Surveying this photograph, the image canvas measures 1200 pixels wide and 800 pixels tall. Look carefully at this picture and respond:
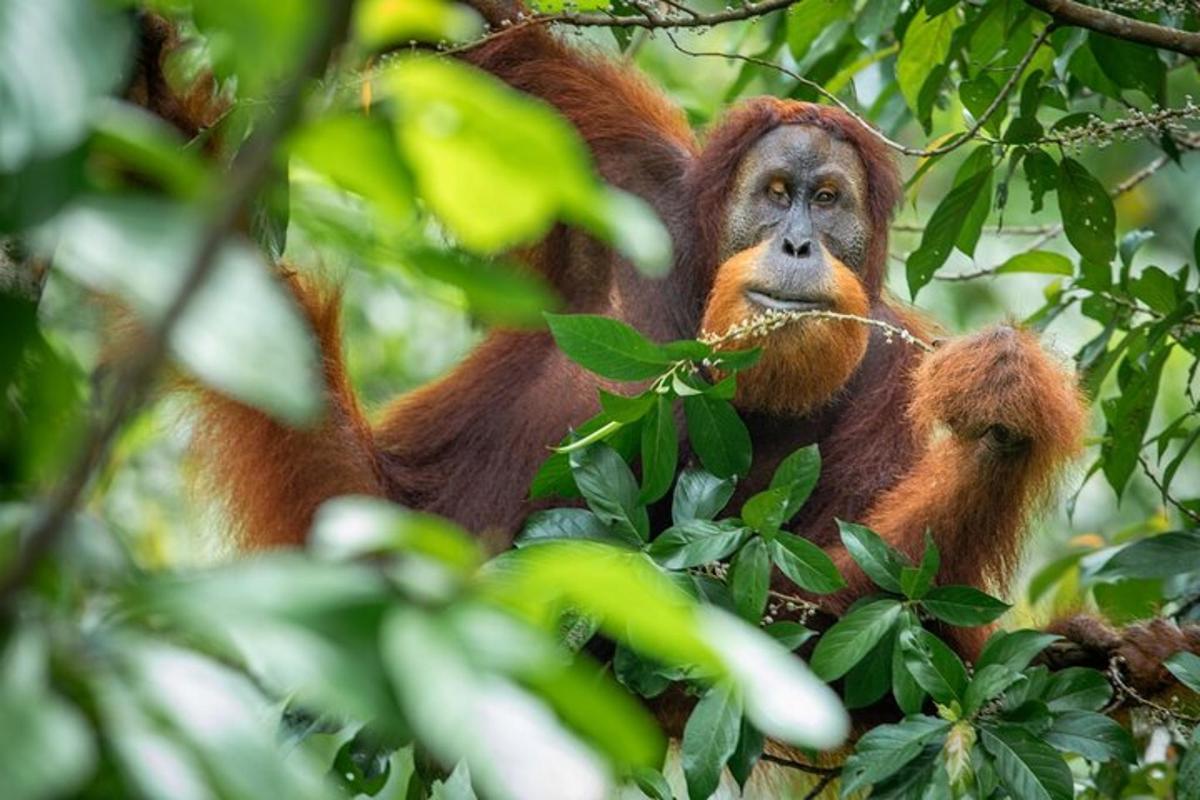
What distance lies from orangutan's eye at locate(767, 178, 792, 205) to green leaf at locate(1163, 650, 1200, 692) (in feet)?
5.10

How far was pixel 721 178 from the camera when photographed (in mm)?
4199

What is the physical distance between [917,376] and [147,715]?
286 centimetres

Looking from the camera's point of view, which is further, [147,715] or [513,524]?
[513,524]

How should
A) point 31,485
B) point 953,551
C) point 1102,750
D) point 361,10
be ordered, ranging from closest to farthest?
point 361,10 < point 31,485 < point 1102,750 < point 953,551

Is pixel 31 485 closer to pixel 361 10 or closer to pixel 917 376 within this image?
pixel 361 10

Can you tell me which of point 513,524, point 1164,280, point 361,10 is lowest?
point 513,524

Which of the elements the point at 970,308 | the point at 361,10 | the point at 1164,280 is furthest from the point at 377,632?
the point at 970,308

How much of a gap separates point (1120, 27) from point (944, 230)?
2.16ft

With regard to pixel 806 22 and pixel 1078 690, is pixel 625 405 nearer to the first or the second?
pixel 1078 690

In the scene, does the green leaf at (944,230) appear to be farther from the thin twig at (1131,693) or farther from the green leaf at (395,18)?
the green leaf at (395,18)

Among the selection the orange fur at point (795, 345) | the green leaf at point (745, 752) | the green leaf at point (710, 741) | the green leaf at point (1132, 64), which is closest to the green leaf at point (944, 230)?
the orange fur at point (795, 345)

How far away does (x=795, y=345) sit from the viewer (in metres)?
3.81

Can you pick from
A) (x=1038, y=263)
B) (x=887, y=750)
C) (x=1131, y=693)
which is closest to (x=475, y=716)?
(x=887, y=750)

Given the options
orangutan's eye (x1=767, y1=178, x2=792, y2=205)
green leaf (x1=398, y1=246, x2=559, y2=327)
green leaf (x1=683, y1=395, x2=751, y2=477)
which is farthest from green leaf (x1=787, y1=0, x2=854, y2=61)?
green leaf (x1=398, y1=246, x2=559, y2=327)
